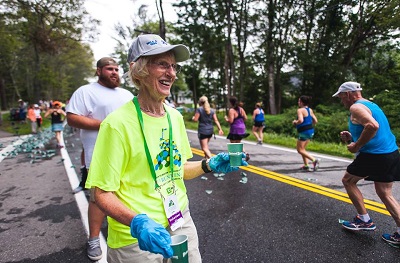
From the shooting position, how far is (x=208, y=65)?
31.7 meters

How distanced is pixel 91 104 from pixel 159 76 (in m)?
1.83

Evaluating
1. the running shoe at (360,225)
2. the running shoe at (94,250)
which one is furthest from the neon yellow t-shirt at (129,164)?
the running shoe at (360,225)

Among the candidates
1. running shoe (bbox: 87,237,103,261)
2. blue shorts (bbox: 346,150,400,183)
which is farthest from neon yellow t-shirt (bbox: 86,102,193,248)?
blue shorts (bbox: 346,150,400,183)

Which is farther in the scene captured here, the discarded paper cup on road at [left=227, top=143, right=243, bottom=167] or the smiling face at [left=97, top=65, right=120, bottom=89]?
the smiling face at [left=97, top=65, right=120, bottom=89]

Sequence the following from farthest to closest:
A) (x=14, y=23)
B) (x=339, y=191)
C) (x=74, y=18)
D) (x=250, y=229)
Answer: (x=74, y=18), (x=14, y=23), (x=339, y=191), (x=250, y=229)

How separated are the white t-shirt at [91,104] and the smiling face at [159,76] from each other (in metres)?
1.69

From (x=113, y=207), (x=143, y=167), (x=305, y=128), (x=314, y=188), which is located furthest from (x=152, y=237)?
(x=305, y=128)

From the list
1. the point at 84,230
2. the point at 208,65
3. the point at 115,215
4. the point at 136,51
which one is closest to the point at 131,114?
the point at 136,51

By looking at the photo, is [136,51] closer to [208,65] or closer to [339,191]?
[339,191]

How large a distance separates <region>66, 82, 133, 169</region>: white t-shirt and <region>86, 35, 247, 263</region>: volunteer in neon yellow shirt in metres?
1.60

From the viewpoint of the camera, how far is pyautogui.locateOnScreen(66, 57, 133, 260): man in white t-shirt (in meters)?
2.84

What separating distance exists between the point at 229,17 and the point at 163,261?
22079mm

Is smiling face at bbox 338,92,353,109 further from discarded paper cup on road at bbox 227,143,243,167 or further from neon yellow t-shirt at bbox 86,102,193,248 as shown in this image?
neon yellow t-shirt at bbox 86,102,193,248

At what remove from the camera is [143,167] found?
1450mm
